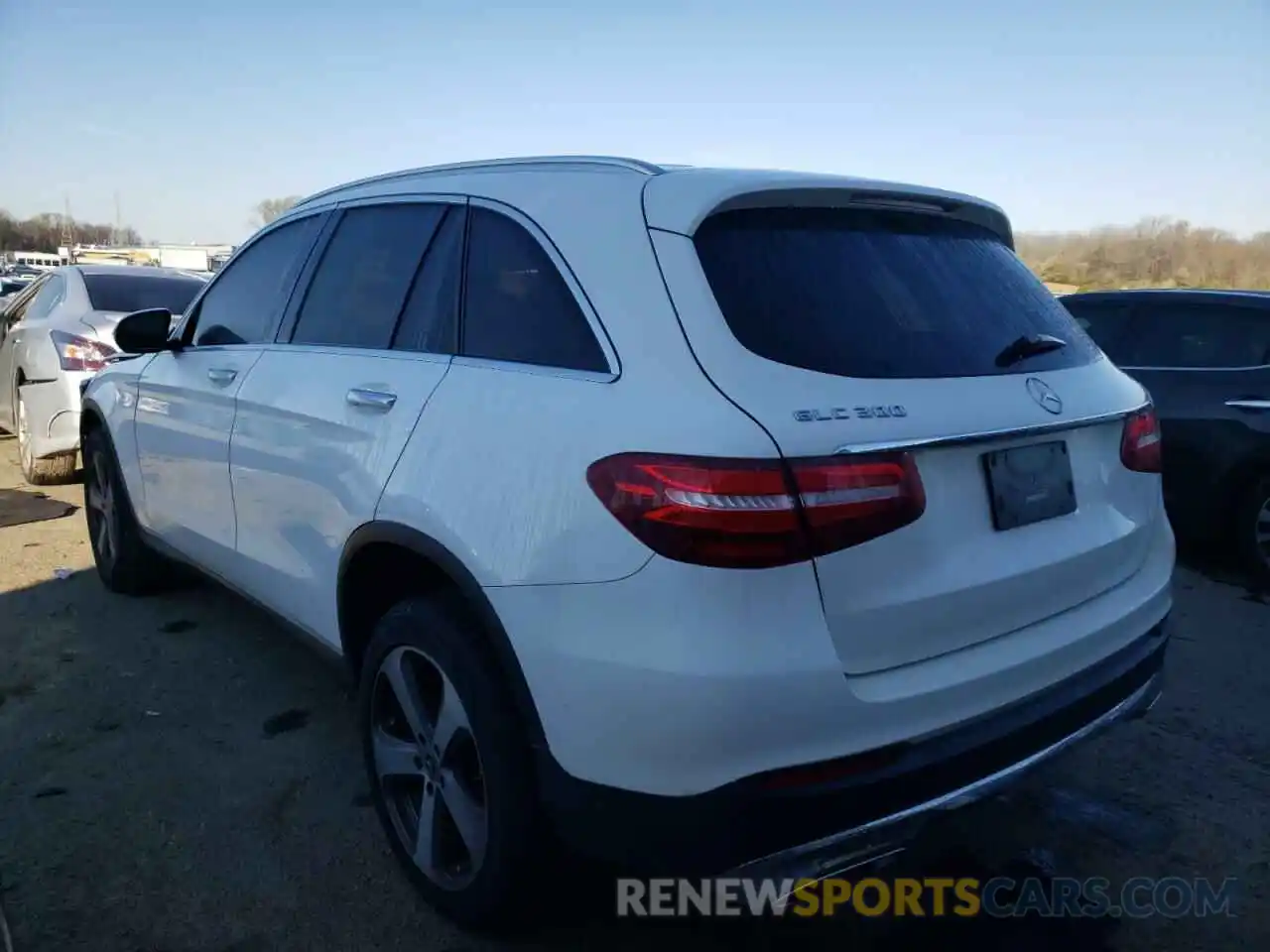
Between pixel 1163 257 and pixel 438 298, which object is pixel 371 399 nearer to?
pixel 438 298

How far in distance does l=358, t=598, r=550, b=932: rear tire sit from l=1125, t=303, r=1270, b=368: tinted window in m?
5.07

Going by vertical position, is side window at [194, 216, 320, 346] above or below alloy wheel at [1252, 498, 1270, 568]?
above

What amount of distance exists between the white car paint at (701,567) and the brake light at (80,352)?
16.3ft

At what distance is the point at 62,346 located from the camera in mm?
6727

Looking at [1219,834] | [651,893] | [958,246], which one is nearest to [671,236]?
[958,246]

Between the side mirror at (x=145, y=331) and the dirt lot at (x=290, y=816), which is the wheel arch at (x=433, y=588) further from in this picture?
the side mirror at (x=145, y=331)

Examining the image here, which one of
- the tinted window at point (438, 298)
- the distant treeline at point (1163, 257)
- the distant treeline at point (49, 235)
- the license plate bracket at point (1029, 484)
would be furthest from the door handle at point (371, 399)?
the distant treeline at point (49, 235)

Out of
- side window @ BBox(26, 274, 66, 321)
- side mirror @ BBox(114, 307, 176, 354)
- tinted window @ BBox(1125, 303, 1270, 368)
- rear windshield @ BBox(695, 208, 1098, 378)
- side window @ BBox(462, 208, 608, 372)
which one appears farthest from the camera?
side window @ BBox(26, 274, 66, 321)

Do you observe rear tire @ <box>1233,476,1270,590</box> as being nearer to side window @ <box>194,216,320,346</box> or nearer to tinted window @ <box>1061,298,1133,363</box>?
tinted window @ <box>1061,298,1133,363</box>

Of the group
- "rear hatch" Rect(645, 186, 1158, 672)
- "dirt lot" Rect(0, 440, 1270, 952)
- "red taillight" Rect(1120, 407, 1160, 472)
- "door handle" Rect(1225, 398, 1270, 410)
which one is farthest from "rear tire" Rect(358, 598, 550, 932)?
"door handle" Rect(1225, 398, 1270, 410)

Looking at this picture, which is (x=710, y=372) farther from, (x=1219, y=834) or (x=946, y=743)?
(x=1219, y=834)

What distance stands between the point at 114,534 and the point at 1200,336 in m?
5.89

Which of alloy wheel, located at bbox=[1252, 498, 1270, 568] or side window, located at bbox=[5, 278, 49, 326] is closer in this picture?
Result: alloy wheel, located at bbox=[1252, 498, 1270, 568]

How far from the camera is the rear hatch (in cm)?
185
